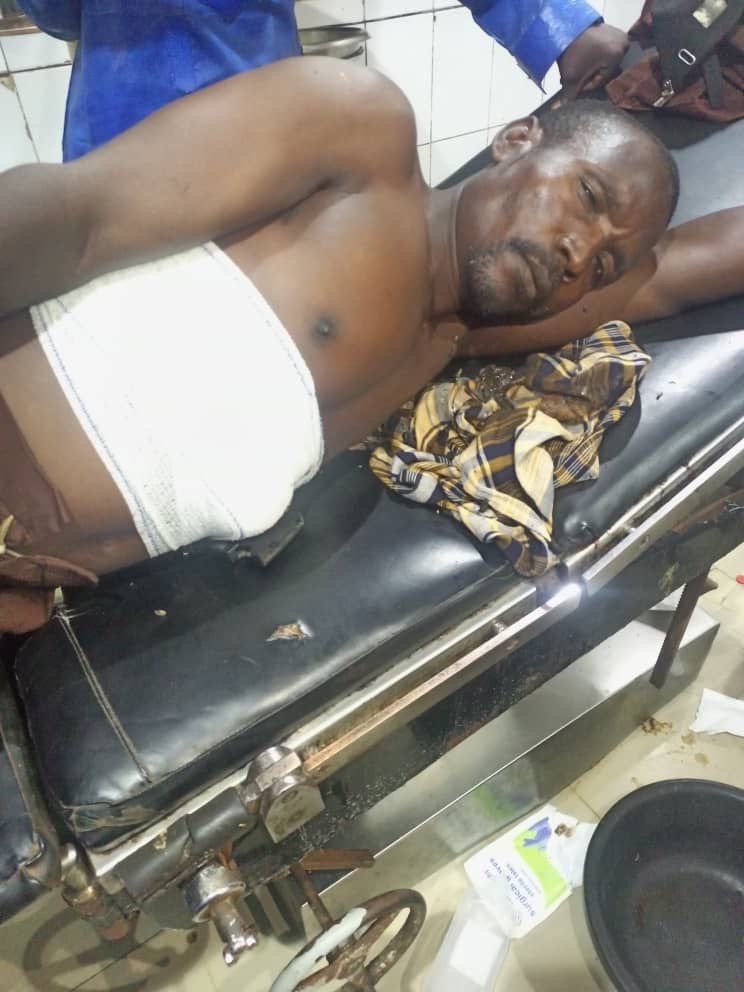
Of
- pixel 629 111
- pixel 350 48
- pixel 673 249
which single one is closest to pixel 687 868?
pixel 673 249

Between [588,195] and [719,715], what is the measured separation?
43.0 inches

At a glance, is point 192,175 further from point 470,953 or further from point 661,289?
A: point 470,953

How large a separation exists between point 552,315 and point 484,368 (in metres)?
0.14

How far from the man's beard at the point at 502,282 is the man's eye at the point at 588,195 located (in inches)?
4.0

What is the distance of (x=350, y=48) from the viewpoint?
1539 mm

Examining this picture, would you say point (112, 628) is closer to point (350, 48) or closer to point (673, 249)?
point (673, 249)

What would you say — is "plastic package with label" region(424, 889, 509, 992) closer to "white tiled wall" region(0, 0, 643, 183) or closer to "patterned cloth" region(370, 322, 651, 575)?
"patterned cloth" region(370, 322, 651, 575)

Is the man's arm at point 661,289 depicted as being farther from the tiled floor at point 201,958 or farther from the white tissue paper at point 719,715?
the tiled floor at point 201,958

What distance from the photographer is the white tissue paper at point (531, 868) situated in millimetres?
1237

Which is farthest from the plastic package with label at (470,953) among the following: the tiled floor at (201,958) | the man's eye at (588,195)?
the man's eye at (588,195)

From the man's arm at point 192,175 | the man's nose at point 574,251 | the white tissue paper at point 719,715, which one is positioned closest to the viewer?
the man's arm at point 192,175

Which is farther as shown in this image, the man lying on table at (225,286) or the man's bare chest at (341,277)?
the man's bare chest at (341,277)

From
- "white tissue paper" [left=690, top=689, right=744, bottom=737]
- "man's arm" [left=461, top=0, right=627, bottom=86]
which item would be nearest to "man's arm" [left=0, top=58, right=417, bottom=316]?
"man's arm" [left=461, top=0, right=627, bottom=86]

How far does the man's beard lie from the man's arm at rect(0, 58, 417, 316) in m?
0.22
